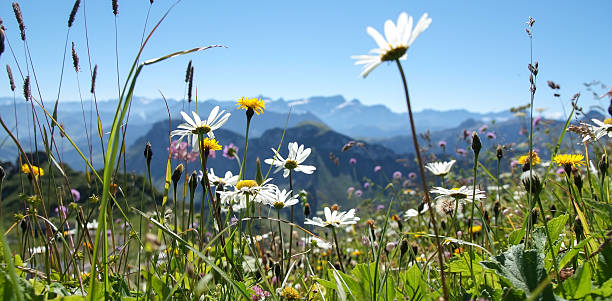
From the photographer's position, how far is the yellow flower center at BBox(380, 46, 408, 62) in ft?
3.17

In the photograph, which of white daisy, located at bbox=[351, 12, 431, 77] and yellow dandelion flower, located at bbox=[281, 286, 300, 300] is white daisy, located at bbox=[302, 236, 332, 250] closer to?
yellow dandelion flower, located at bbox=[281, 286, 300, 300]

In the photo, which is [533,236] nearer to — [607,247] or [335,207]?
[607,247]

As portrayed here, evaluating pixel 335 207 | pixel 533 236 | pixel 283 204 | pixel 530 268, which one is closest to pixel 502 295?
pixel 530 268

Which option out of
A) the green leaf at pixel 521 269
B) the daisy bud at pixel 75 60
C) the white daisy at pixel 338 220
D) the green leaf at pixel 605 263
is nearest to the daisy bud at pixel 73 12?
the daisy bud at pixel 75 60

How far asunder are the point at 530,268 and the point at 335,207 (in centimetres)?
131

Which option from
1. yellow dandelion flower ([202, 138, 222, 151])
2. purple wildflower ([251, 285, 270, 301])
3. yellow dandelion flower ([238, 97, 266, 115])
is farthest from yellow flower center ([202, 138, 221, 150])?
purple wildflower ([251, 285, 270, 301])

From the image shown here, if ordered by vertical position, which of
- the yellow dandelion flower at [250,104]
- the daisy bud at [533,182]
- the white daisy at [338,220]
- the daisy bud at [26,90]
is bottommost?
the white daisy at [338,220]

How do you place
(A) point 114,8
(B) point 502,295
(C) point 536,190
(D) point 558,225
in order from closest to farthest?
(B) point 502,295, (C) point 536,190, (D) point 558,225, (A) point 114,8

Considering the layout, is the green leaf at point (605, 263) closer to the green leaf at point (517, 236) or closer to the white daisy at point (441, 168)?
the green leaf at point (517, 236)

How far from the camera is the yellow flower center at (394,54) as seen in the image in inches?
38.1

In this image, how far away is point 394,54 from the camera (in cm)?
97

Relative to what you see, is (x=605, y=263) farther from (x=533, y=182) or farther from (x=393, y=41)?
(x=393, y=41)

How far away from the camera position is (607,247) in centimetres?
121

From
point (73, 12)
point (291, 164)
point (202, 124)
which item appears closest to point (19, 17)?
point (73, 12)
